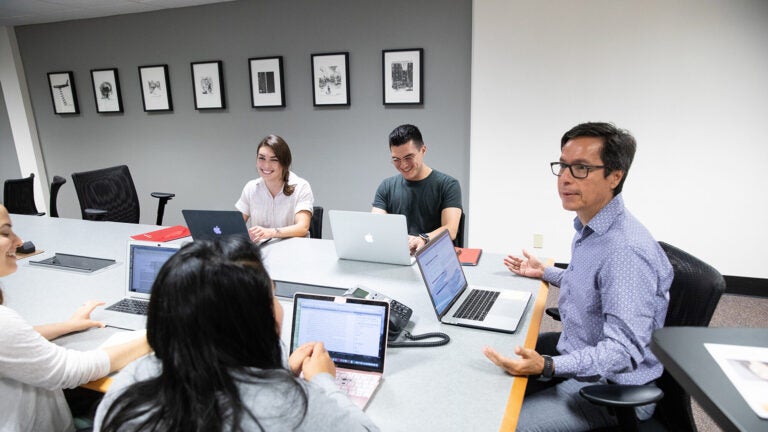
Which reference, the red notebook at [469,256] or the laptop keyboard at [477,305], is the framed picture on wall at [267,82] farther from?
the laptop keyboard at [477,305]

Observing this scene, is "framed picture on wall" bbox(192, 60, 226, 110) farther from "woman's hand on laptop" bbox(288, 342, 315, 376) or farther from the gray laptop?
"woman's hand on laptop" bbox(288, 342, 315, 376)

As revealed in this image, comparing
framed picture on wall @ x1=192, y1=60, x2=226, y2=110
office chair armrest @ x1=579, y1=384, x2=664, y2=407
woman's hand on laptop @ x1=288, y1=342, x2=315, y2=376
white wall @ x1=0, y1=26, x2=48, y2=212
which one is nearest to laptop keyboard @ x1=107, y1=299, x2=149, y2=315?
woman's hand on laptop @ x1=288, y1=342, x2=315, y2=376

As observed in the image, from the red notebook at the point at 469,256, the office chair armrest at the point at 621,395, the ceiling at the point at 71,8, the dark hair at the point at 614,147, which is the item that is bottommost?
the office chair armrest at the point at 621,395

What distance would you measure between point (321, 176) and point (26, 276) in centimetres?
247

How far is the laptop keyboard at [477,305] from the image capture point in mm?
1538

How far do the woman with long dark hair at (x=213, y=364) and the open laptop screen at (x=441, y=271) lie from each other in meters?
0.67

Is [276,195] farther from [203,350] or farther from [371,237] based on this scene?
[203,350]

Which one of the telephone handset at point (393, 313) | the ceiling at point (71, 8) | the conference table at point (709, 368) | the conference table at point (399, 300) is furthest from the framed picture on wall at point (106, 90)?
the conference table at point (709, 368)

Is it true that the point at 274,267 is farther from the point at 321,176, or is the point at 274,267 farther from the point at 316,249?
the point at 321,176

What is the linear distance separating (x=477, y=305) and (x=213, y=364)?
1.10 m

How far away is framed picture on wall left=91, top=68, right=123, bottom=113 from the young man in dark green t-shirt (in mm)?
3540

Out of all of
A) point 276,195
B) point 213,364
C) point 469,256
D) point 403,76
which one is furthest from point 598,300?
point 403,76

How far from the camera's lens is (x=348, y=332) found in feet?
3.97

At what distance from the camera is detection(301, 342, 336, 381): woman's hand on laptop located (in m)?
1.01
